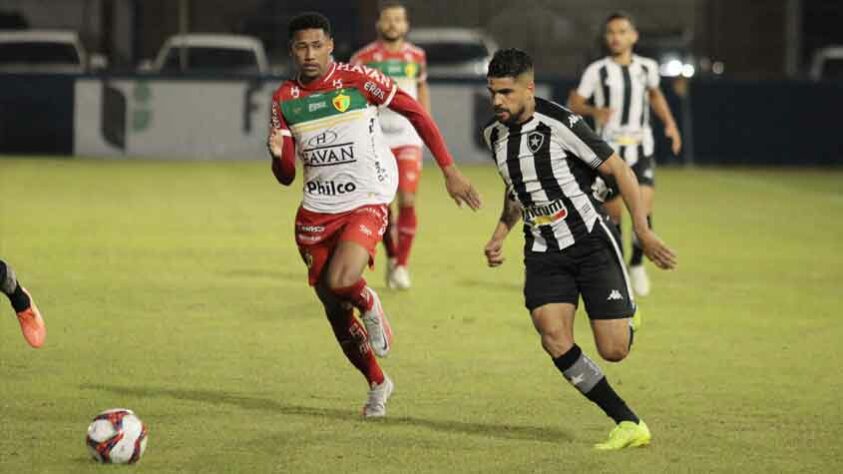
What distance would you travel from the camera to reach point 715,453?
26.2ft

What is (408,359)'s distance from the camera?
1055cm

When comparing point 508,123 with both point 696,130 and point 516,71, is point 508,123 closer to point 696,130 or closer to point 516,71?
point 516,71

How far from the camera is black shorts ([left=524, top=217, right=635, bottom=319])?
828 cm

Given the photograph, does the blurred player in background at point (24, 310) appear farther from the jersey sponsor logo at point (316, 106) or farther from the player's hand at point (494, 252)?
the player's hand at point (494, 252)

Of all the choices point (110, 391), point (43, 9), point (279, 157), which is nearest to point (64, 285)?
point (110, 391)

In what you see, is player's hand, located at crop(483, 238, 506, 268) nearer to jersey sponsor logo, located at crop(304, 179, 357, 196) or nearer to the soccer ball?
jersey sponsor logo, located at crop(304, 179, 357, 196)

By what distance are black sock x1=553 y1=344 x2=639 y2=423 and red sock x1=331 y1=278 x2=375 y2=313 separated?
1.21 metres

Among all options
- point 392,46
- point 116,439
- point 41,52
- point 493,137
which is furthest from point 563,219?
point 41,52

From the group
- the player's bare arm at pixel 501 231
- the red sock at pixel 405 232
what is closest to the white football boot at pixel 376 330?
the player's bare arm at pixel 501 231

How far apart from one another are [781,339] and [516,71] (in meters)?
4.21

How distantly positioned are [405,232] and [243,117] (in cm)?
1350

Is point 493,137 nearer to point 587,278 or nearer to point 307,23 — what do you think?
point 587,278

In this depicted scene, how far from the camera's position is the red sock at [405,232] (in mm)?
13805

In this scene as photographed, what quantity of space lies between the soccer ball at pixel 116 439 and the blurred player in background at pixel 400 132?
618cm
